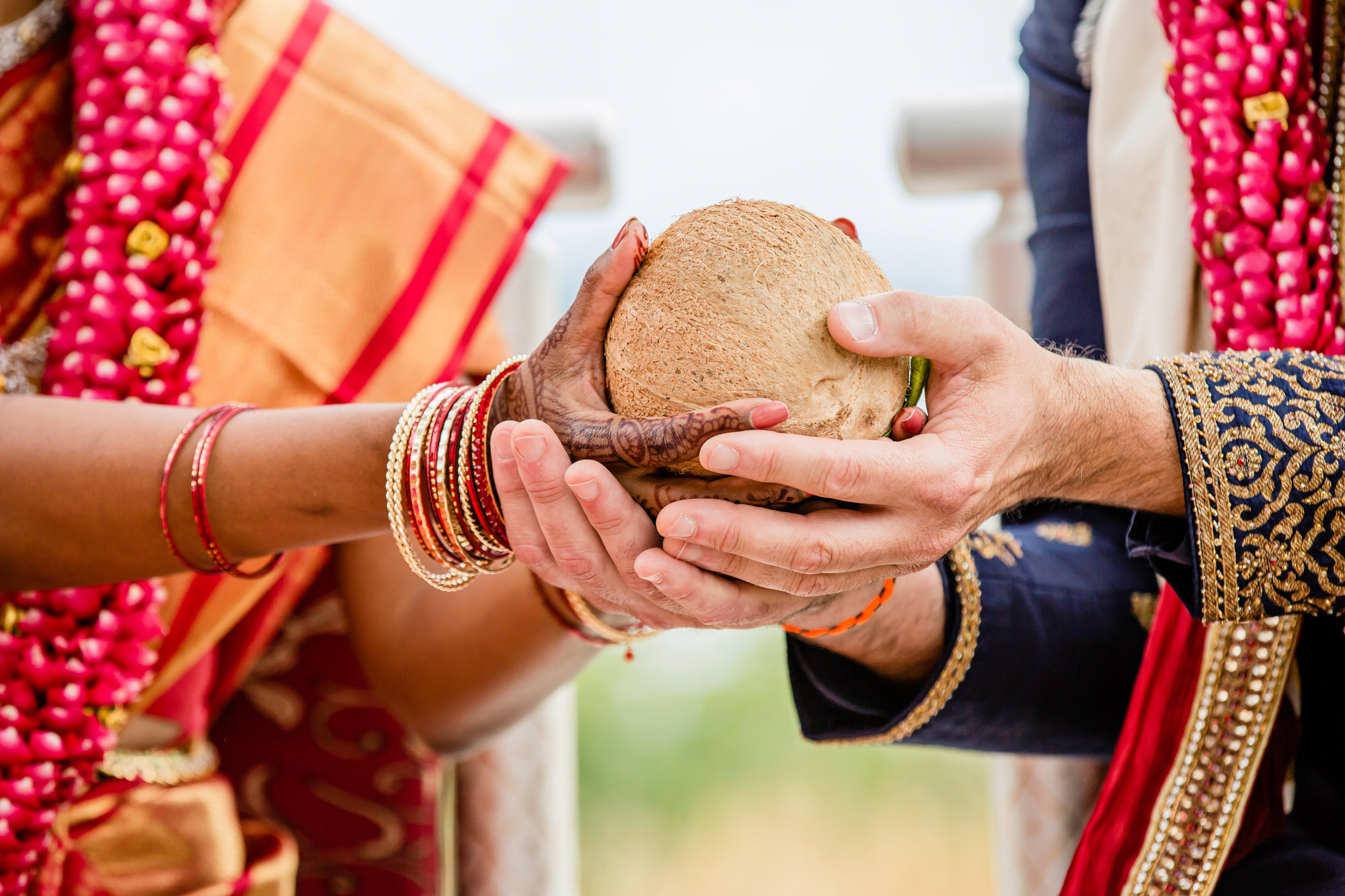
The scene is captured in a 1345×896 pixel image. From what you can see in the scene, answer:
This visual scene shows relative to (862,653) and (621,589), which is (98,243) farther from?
(862,653)

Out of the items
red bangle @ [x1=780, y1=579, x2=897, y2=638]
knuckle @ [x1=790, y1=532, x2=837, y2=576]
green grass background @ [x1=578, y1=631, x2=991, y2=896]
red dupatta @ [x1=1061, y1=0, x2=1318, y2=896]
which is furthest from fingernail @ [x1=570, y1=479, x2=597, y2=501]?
green grass background @ [x1=578, y1=631, x2=991, y2=896]

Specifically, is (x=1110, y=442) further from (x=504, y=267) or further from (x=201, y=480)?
(x=504, y=267)

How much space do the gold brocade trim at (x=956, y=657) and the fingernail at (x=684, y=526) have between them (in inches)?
14.7

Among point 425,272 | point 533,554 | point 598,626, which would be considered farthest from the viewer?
point 425,272

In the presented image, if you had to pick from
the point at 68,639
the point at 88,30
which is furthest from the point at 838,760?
the point at 88,30

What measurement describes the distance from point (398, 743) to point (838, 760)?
53.7 inches

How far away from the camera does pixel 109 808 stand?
3.37 ft

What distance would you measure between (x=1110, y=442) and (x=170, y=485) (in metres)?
0.62

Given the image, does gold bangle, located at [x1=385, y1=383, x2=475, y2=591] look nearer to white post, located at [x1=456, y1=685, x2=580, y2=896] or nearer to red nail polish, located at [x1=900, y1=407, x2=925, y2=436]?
red nail polish, located at [x1=900, y1=407, x2=925, y2=436]

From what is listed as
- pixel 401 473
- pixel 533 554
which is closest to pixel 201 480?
pixel 401 473

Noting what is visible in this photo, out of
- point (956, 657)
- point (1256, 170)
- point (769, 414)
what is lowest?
point (956, 657)

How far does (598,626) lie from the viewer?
2.94ft

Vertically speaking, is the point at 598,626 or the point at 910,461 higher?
the point at 910,461

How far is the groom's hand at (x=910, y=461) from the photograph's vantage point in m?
0.58
